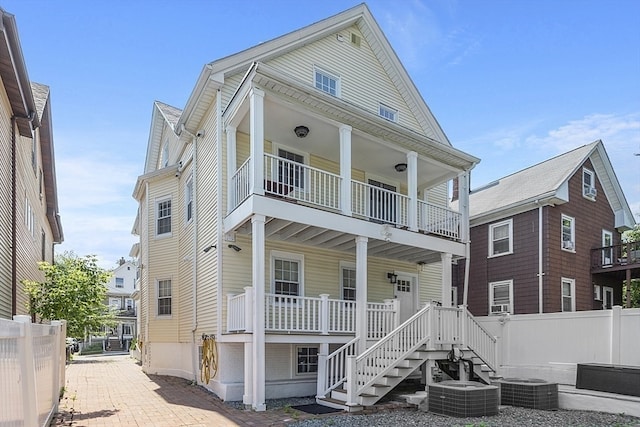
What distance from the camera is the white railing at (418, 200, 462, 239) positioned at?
13.0 m

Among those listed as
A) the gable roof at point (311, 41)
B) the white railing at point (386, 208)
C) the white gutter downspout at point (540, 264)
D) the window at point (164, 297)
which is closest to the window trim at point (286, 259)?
the white railing at point (386, 208)

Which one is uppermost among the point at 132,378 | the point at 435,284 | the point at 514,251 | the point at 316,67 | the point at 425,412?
the point at 316,67

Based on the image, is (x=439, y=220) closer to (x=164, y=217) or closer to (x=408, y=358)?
(x=408, y=358)

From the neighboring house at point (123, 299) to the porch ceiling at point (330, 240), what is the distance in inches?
1390

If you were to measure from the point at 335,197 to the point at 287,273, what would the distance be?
2.34 metres

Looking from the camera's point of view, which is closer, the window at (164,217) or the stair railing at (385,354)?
the stair railing at (385,354)

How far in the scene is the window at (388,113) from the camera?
15414 millimetres

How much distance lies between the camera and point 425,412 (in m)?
8.80

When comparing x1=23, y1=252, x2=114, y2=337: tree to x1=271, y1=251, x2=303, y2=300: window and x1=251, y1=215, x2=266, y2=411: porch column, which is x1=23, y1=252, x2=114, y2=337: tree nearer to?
x1=251, y1=215, x2=266, y2=411: porch column

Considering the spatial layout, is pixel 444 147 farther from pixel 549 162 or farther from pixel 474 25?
pixel 549 162

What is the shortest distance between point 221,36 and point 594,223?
1658cm

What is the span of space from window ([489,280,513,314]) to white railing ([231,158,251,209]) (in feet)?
39.8

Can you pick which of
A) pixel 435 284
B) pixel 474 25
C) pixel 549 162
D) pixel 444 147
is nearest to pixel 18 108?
pixel 444 147

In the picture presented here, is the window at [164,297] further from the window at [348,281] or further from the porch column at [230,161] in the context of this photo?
the window at [348,281]
